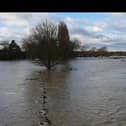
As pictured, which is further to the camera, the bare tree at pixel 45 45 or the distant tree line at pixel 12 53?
the distant tree line at pixel 12 53

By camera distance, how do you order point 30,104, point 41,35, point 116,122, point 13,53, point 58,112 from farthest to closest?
point 13,53
point 41,35
point 30,104
point 58,112
point 116,122

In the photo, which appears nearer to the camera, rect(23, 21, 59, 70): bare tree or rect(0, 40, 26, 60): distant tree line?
rect(23, 21, 59, 70): bare tree

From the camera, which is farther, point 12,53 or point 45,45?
point 12,53

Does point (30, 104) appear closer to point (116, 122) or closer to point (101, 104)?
point (101, 104)

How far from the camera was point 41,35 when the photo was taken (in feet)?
118

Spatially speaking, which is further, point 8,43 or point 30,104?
point 8,43
